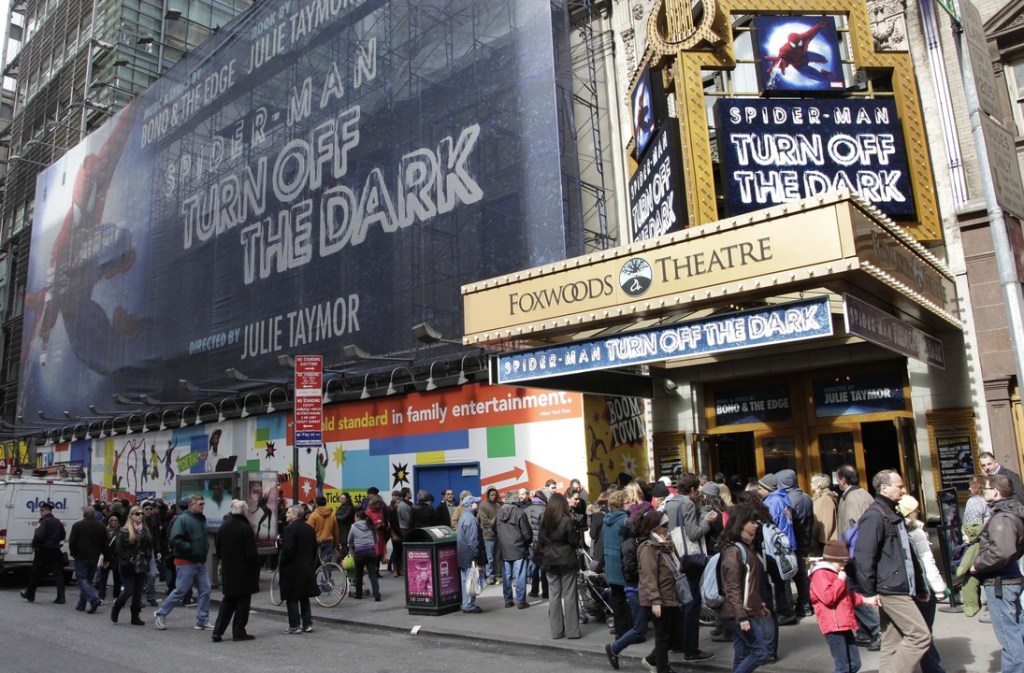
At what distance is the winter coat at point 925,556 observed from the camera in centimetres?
634

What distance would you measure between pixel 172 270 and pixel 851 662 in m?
27.5

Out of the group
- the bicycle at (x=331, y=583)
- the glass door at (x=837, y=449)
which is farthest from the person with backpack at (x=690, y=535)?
the bicycle at (x=331, y=583)

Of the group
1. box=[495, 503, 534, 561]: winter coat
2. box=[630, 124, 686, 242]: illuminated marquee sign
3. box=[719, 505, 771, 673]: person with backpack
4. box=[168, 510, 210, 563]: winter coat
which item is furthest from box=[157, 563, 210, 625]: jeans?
box=[630, 124, 686, 242]: illuminated marquee sign

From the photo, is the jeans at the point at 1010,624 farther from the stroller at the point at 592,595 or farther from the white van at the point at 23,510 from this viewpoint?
the white van at the point at 23,510

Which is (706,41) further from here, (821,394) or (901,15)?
(821,394)

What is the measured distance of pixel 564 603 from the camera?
9.84 meters

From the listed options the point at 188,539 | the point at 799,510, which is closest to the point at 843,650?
the point at 799,510

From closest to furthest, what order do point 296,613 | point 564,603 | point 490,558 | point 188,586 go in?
point 564,603, point 296,613, point 188,586, point 490,558

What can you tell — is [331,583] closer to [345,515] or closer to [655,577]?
[345,515]

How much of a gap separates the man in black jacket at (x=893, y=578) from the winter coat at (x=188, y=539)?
8.71 metres

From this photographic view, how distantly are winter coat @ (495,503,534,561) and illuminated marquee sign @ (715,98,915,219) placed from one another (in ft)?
20.4

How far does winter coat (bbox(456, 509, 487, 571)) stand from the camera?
1190 centimetres

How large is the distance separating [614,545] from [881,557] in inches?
128

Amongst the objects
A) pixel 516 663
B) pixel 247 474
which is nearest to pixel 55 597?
pixel 247 474
